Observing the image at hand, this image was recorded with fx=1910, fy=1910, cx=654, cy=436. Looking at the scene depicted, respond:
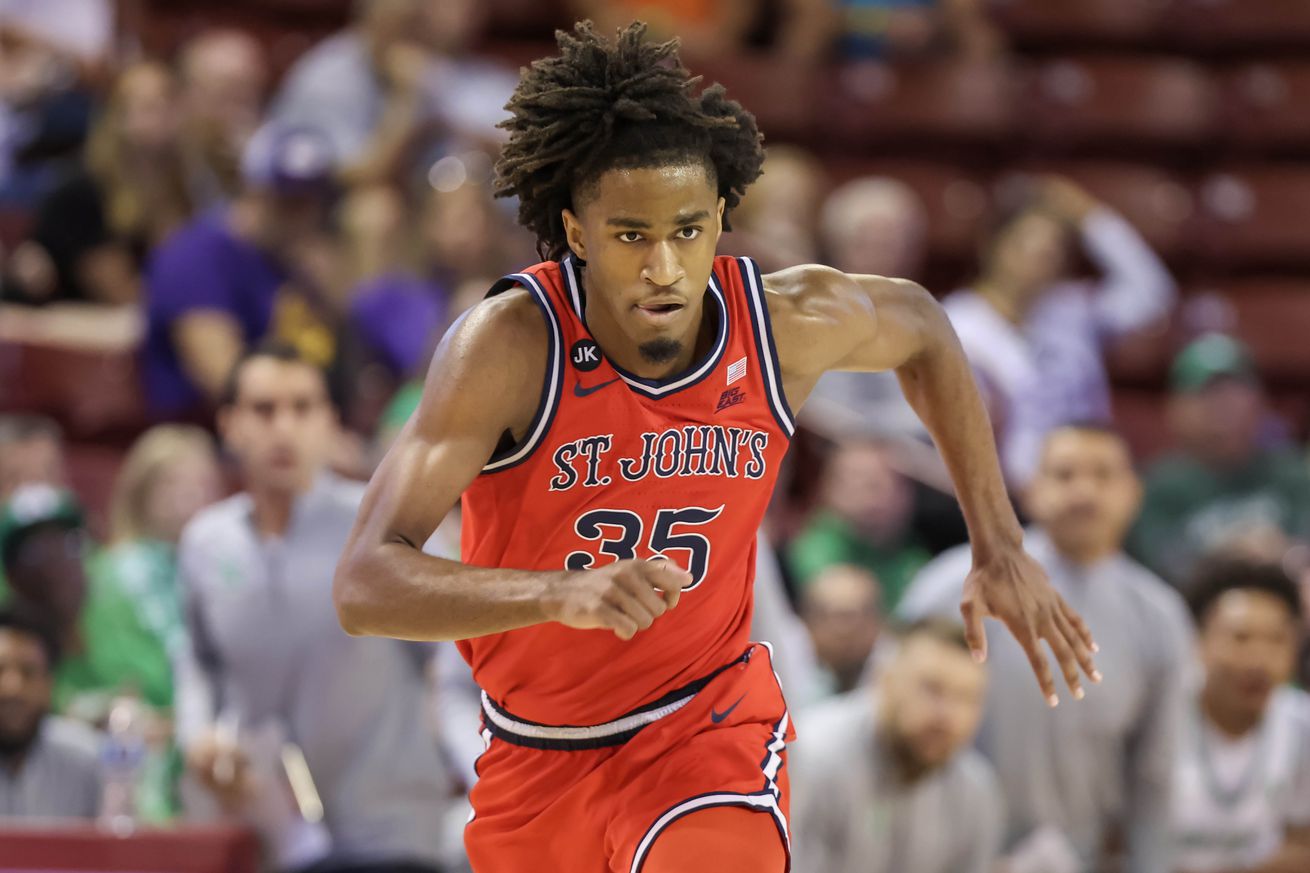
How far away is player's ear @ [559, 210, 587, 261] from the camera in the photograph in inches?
126

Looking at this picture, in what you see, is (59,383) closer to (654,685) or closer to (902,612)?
(902,612)

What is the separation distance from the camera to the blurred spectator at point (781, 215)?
709 cm

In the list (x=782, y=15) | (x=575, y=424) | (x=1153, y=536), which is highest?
(x=782, y=15)

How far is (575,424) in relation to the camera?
10.4 feet

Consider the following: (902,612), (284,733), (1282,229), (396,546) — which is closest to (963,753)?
(902,612)

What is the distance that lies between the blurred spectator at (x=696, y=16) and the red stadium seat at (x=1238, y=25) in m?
2.35

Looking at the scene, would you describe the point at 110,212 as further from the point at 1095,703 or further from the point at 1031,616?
the point at 1031,616

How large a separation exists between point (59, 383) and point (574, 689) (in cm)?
488

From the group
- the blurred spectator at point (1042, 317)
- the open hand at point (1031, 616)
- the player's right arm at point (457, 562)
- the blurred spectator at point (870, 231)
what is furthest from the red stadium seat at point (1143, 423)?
the player's right arm at point (457, 562)

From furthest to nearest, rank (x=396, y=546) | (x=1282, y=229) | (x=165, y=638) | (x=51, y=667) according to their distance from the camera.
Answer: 1. (x=1282, y=229)
2. (x=165, y=638)
3. (x=51, y=667)
4. (x=396, y=546)

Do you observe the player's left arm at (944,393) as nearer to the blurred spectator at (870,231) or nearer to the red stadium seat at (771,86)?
the blurred spectator at (870,231)

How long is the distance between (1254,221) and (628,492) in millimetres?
7179

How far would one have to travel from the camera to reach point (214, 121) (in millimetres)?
7734

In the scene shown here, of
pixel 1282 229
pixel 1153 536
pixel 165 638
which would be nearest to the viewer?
pixel 165 638
